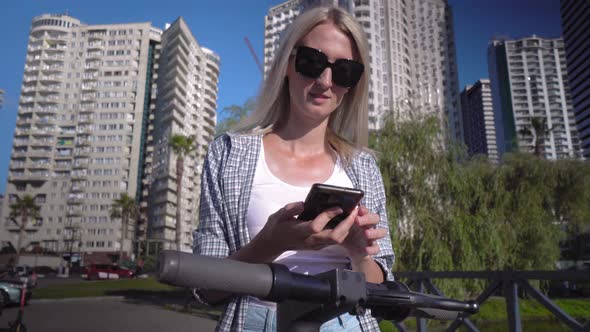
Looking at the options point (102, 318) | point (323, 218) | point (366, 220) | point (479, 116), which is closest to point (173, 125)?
point (102, 318)

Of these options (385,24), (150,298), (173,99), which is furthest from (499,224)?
(173,99)

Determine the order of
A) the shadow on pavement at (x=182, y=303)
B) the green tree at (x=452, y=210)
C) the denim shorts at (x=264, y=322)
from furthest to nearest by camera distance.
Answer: the shadow on pavement at (x=182, y=303) < the green tree at (x=452, y=210) < the denim shorts at (x=264, y=322)

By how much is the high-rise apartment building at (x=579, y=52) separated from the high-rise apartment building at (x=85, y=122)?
7544cm

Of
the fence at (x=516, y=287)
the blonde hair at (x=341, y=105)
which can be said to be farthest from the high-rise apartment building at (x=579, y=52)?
the blonde hair at (x=341, y=105)

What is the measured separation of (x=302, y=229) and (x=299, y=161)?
0.84 m

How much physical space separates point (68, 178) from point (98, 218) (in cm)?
1275

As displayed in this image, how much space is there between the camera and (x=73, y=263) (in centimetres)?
7556

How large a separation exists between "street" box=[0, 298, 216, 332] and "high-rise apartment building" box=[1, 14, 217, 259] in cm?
6914

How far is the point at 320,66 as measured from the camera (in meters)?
1.62

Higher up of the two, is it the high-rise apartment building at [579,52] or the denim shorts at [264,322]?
the high-rise apartment building at [579,52]

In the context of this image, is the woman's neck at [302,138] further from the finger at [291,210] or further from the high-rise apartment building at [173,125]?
the high-rise apartment building at [173,125]

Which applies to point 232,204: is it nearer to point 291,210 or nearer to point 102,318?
point 291,210

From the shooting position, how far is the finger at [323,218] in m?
0.86

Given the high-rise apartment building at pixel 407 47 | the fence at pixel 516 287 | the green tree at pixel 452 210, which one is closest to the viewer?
the fence at pixel 516 287
